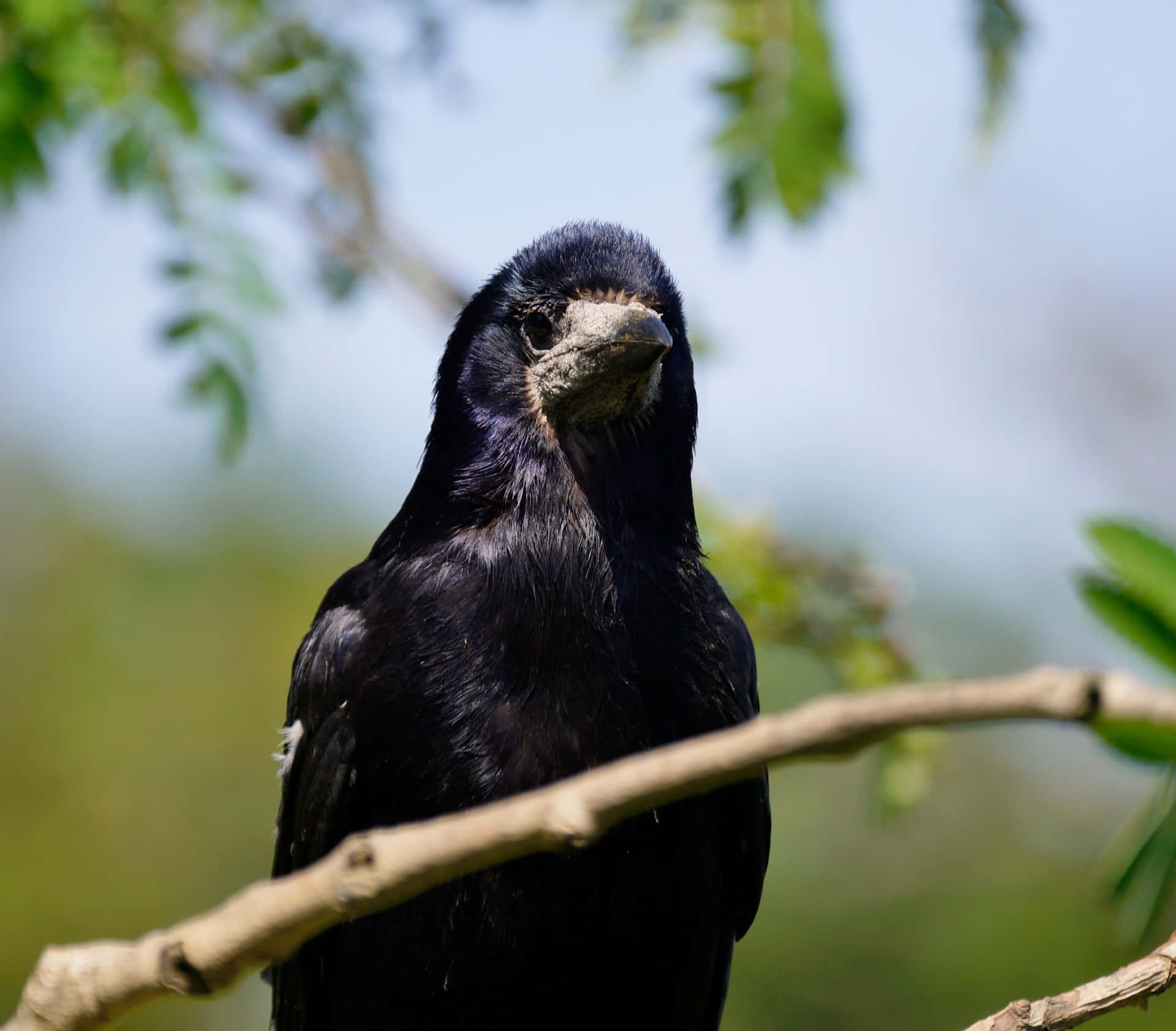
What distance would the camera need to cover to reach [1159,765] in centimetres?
138

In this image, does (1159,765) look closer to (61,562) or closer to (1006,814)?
(1006,814)

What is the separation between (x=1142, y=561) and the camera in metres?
1.56

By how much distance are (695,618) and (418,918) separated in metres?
1.02

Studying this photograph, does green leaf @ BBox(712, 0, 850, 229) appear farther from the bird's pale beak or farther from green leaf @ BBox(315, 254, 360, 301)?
green leaf @ BBox(315, 254, 360, 301)

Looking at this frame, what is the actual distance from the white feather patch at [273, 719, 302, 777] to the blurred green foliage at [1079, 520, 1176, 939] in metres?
2.54

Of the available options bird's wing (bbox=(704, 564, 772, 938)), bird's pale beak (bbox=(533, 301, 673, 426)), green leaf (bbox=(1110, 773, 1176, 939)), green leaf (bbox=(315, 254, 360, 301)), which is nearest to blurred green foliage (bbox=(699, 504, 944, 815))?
bird's wing (bbox=(704, 564, 772, 938))

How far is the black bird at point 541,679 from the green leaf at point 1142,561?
185cm

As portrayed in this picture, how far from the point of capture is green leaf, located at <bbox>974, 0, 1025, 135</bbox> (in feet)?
11.6

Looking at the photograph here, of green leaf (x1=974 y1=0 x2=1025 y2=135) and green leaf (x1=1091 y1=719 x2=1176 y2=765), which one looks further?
green leaf (x1=974 y1=0 x2=1025 y2=135)

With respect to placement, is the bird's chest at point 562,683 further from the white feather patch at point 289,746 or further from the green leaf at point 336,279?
the green leaf at point 336,279

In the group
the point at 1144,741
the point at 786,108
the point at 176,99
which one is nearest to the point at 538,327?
the point at 786,108

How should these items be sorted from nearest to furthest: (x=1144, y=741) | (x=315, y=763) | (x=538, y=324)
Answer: (x=1144, y=741)
(x=315, y=763)
(x=538, y=324)

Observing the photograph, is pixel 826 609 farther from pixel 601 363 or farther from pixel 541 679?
pixel 541 679

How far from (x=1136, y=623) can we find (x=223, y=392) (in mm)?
3030
